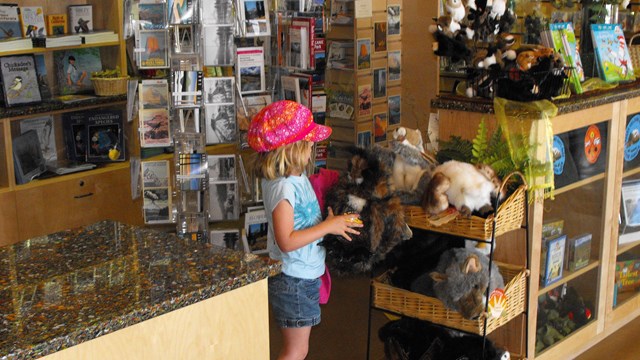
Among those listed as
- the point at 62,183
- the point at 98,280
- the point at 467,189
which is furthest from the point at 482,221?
the point at 62,183

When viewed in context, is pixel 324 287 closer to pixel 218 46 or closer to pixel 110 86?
pixel 218 46

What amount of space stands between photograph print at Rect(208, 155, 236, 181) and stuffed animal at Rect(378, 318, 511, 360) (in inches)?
61.0

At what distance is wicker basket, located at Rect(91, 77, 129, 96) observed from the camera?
4699 millimetres

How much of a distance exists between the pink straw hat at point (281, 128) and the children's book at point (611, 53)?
1522mm

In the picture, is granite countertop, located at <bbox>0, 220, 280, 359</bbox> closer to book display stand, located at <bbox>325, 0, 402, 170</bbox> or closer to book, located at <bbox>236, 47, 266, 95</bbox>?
book, located at <bbox>236, 47, 266, 95</bbox>

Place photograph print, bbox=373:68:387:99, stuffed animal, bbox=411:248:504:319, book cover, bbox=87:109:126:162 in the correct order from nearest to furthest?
1. stuffed animal, bbox=411:248:504:319
2. book cover, bbox=87:109:126:162
3. photograph print, bbox=373:68:387:99

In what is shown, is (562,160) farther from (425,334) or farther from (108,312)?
(108,312)

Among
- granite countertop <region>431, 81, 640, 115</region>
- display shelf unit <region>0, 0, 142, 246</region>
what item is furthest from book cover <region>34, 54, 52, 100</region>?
granite countertop <region>431, 81, 640, 115</region>

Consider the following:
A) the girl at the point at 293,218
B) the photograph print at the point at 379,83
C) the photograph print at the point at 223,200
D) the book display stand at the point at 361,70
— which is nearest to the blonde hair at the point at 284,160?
the girl at the point at 293,218

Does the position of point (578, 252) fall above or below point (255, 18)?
below

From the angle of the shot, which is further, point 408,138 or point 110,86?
point 110,86

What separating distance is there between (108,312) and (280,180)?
3.59 ft

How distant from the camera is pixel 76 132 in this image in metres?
4.86

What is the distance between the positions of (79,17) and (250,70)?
1.14m
